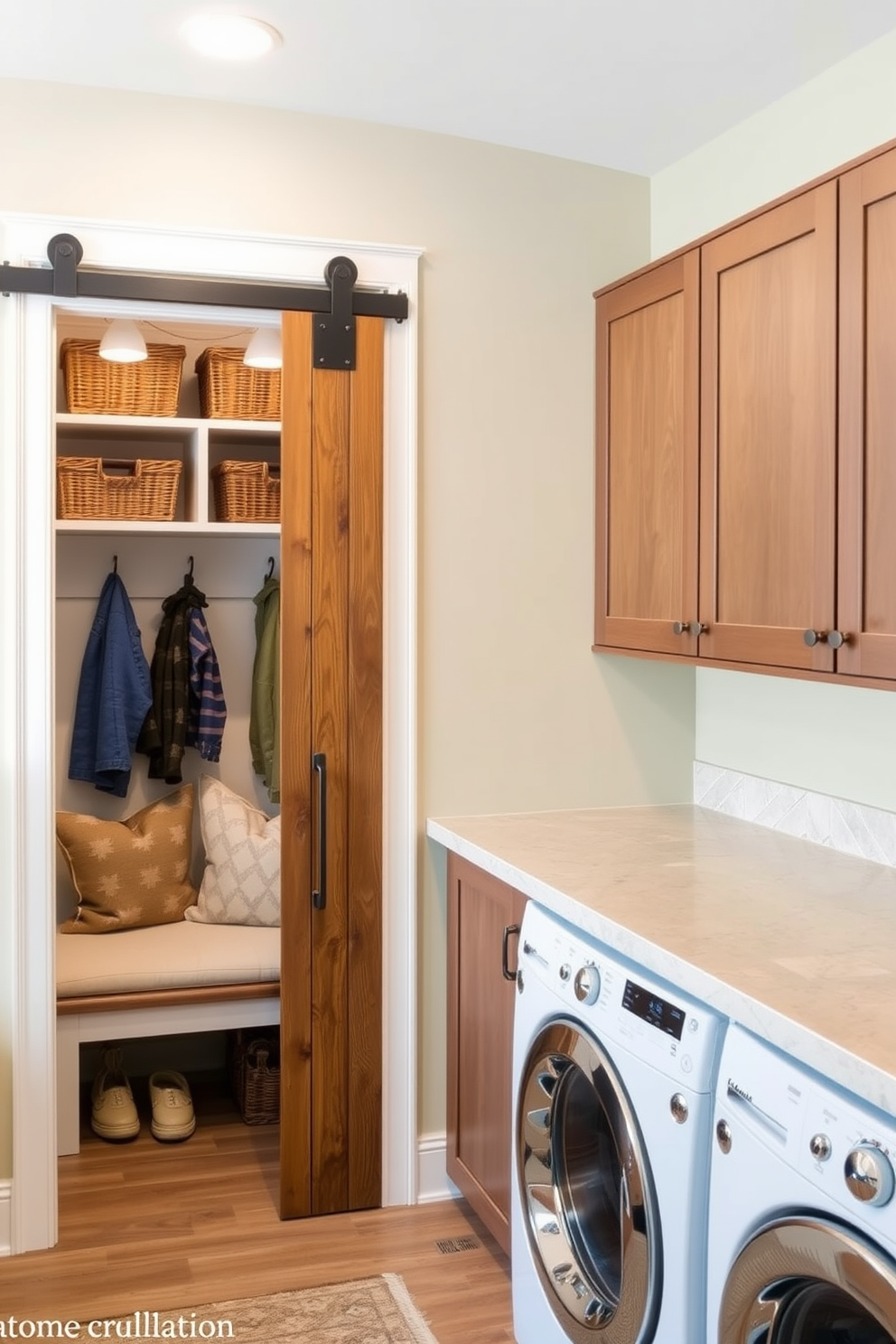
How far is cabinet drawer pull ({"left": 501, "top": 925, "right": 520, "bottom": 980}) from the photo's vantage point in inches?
99.3

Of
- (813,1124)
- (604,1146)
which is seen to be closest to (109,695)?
(604,1146)

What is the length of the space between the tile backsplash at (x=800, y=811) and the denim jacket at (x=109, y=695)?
168 cm

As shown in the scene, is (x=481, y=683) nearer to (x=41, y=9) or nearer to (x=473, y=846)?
(x=473, y=846)

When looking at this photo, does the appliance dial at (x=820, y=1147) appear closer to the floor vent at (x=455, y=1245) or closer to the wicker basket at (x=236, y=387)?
the floor vent at (x=455, y=1245)

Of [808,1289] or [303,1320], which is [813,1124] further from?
[303,1320]

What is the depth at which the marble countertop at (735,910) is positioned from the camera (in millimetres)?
1549

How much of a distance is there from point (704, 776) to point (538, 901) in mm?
966

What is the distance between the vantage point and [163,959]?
3.34 meters

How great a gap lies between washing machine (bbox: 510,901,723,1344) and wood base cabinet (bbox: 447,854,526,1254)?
18 centimetres

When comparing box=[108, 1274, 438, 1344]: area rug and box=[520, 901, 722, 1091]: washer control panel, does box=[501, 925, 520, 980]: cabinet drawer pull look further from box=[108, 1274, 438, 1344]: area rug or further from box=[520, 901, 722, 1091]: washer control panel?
box=[108, 1274, 438, 1344]: area rug

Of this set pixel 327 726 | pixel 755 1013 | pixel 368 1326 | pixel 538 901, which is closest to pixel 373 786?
pixel 327 726

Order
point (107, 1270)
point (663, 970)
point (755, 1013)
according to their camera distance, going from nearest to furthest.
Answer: point (755, 1013) < point (663, 970) < point (107, 1270)

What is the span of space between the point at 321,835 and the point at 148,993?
747mm

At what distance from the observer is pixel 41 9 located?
2.34 meters
